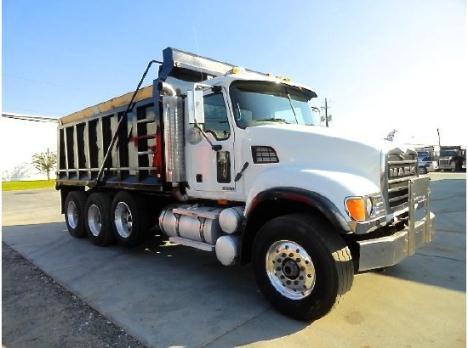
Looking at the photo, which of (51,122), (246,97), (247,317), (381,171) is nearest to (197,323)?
(247,317)

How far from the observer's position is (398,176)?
13.3ft

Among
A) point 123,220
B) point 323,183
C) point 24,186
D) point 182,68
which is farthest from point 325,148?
point 24,186

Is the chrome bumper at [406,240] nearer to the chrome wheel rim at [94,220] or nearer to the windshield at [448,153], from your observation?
the chrome wheel rim at [94,220]

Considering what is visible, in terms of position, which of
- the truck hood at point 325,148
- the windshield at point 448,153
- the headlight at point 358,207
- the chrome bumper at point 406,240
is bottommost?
the chrome bumper at point 406,240

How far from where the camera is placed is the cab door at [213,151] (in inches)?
191

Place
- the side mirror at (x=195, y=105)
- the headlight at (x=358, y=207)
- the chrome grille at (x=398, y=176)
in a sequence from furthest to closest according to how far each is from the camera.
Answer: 1. the side mirror at (x=195, y=105)
2. the chrome grille at (x=398, y=176)
3. the headlight at (x=358, y=207)

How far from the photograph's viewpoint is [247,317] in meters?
3.84

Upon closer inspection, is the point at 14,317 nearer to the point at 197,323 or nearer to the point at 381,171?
the point at 197,323

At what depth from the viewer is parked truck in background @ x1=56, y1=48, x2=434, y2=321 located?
3.58 m

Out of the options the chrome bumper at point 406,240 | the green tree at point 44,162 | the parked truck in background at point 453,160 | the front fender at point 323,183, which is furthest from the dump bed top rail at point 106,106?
the green tree at point 44,162

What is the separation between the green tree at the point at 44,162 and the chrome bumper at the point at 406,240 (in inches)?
1973

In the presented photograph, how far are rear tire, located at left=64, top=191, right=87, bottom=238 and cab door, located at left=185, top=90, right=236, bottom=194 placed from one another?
389 cm

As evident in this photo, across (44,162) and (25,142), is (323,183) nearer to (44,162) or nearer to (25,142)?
(44,162)

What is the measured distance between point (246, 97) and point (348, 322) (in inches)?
114
